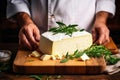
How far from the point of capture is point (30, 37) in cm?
132

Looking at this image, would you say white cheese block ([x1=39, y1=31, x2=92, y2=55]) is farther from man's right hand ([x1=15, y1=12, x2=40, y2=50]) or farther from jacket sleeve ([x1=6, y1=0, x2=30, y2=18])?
jacket sleeve ([x1=6, y1=0, x2=30, y2=18])

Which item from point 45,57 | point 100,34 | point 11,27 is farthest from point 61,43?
point 11,27

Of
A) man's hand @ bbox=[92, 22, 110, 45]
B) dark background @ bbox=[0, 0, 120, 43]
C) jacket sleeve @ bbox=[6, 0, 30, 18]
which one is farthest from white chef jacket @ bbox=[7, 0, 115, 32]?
dark background @ bbox=[0, 0, 120, 43]

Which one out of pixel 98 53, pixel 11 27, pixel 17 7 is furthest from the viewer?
pixel 11 27

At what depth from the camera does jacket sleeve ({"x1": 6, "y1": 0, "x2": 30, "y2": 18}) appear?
1505mm

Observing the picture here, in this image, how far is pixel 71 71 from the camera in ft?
3.82

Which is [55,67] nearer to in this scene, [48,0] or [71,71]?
[71,71]

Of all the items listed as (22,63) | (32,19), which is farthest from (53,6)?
(22,63)

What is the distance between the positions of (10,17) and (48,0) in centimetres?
23

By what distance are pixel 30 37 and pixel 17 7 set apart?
0.26m

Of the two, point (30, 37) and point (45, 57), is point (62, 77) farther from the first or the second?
point (30, 37)

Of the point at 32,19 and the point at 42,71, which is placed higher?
the point at 32,19

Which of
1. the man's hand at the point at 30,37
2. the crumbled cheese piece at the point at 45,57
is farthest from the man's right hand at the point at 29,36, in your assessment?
the crumbled cheese piece at the point at 45,57

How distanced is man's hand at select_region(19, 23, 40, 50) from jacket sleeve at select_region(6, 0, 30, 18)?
0.56ft
